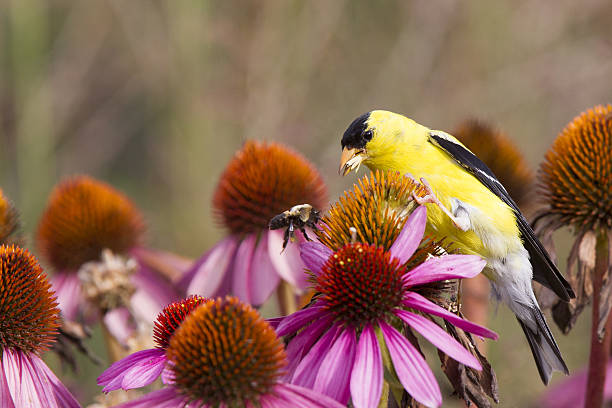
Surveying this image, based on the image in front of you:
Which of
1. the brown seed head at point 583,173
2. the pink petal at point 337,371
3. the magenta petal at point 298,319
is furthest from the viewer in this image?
the brown seed head at point 583,173

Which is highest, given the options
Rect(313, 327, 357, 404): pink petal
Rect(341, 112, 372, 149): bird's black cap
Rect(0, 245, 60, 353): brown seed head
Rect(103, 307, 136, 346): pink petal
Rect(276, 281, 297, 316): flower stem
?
Rect(341, 112, 372, 149): bird's black cap

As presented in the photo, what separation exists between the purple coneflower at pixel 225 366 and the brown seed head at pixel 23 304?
1.80 feet

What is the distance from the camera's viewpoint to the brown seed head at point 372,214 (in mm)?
1766

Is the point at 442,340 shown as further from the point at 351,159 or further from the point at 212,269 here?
the point at 212,269

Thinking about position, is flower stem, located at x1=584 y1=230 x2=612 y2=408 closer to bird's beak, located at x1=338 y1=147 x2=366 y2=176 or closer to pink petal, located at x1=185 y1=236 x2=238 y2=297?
bird's beak, located at x1=338 y1=147 x2=366 y2=176

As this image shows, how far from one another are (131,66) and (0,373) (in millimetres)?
6638

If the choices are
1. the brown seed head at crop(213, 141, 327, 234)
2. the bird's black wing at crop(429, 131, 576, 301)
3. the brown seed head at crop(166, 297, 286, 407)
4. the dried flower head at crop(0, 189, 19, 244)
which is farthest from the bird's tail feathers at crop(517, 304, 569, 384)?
the dried flower head at crop(0, 189, 19, 244)

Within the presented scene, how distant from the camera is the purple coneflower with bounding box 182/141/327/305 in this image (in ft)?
8.56

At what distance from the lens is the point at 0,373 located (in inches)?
66.1

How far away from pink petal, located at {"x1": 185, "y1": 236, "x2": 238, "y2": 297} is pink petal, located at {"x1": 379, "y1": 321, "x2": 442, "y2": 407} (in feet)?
3.86

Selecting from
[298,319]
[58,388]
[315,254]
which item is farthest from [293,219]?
[58,388]

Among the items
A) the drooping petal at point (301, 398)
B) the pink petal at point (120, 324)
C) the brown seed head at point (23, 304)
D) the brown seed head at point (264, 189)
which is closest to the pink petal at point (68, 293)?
the pink petal at point (120, 324)

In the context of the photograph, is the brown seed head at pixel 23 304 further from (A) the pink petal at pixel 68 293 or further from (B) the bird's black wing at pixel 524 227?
(B) the bird's black wing at pixel 524 227

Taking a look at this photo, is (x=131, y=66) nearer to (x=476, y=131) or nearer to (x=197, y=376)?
(x=476, y=131)
